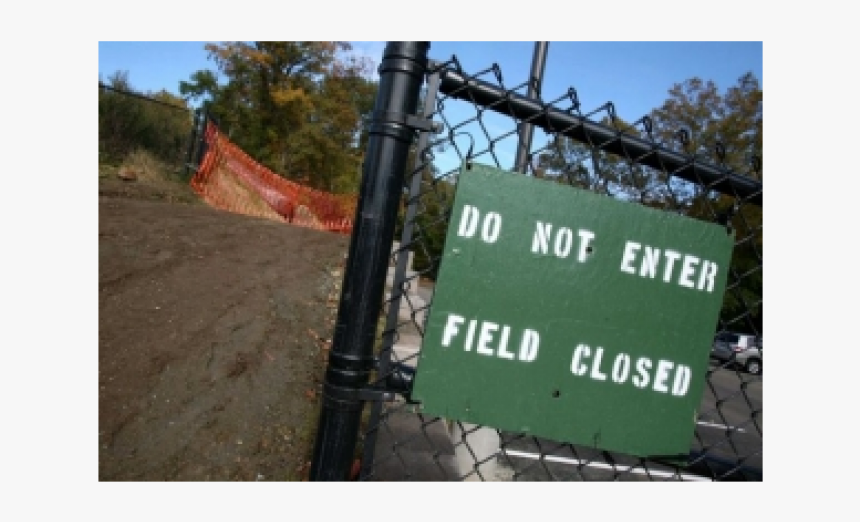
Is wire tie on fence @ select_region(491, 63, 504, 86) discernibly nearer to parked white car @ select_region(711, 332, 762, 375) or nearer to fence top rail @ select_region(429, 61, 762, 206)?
fence top rail @ select_region(429, 61, 762, 206)

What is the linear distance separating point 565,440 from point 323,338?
3.09 metres

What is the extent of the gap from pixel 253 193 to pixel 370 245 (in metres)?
12.8

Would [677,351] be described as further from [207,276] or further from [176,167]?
[176,167]

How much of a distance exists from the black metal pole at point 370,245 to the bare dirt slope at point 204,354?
1859 millimetres

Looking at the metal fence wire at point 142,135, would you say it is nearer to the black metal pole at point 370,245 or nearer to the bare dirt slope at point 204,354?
the bare dirt slope at point 204,354

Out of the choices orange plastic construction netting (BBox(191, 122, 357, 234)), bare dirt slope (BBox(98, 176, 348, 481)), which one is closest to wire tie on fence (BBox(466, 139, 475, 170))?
bare dirt slope (BBox(98, 176, 348, 481))

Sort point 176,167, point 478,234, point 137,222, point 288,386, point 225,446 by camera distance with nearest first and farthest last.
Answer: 1. point 478,234
2. point 225,446
3. point 288,386
4. point 137,222
5. point 176,167

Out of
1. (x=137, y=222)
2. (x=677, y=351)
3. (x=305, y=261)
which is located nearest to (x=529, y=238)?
(x=677, y=351)

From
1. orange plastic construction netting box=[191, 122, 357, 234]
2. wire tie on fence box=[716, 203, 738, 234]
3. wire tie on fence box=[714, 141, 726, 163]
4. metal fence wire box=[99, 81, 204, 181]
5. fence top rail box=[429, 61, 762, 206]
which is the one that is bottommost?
orange plastic construction netting box=[191, 122, 357, 234]

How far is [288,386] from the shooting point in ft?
10.6

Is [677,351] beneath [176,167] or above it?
above

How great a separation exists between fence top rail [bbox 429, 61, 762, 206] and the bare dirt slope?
225 cm

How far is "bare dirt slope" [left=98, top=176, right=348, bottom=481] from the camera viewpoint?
8.33 feet

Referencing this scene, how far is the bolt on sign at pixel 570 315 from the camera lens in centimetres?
98
